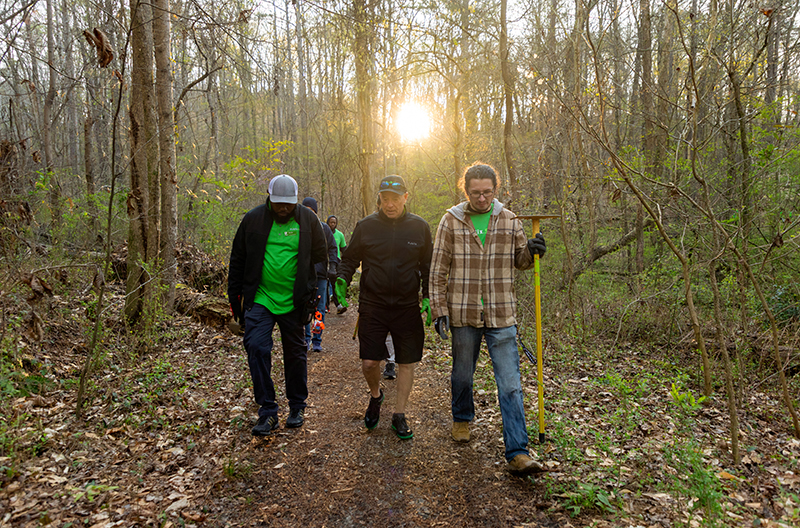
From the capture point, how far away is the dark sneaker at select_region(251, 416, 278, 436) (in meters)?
4.12

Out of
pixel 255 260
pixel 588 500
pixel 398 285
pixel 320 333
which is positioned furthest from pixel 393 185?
pixel 320 333

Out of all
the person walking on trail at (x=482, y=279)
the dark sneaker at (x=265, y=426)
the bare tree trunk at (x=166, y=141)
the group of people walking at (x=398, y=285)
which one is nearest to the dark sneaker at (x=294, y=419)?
the group of people walking at (x=398, y=285)

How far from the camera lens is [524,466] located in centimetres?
333

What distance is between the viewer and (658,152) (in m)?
9.18

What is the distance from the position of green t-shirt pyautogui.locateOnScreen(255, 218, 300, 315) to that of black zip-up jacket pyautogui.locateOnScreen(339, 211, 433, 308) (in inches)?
22.6

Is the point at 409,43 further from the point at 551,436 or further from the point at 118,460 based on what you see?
the point at 118,460

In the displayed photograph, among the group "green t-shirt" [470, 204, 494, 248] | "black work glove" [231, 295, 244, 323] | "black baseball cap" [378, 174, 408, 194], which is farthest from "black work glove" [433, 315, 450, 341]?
"black work glove" [231, 295, 244, 323]

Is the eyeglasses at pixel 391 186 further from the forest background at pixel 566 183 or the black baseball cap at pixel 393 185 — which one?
the forest background at pixel 566 183

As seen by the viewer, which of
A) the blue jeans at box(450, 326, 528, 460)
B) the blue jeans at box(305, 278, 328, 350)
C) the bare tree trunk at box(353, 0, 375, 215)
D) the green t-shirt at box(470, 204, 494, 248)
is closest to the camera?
the blue jeans at box(450, 326, 528, 460)

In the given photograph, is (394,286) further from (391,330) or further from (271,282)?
(271,282)

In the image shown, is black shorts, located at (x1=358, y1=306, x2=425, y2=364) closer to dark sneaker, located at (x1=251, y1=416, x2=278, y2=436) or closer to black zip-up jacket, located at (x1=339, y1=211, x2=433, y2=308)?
black zip-up jacket, located at (x1=339, y1=211, x2=433, y2=308)

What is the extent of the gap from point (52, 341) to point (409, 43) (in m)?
8.27

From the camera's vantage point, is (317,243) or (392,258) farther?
(317,243)

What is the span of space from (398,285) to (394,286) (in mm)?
38
